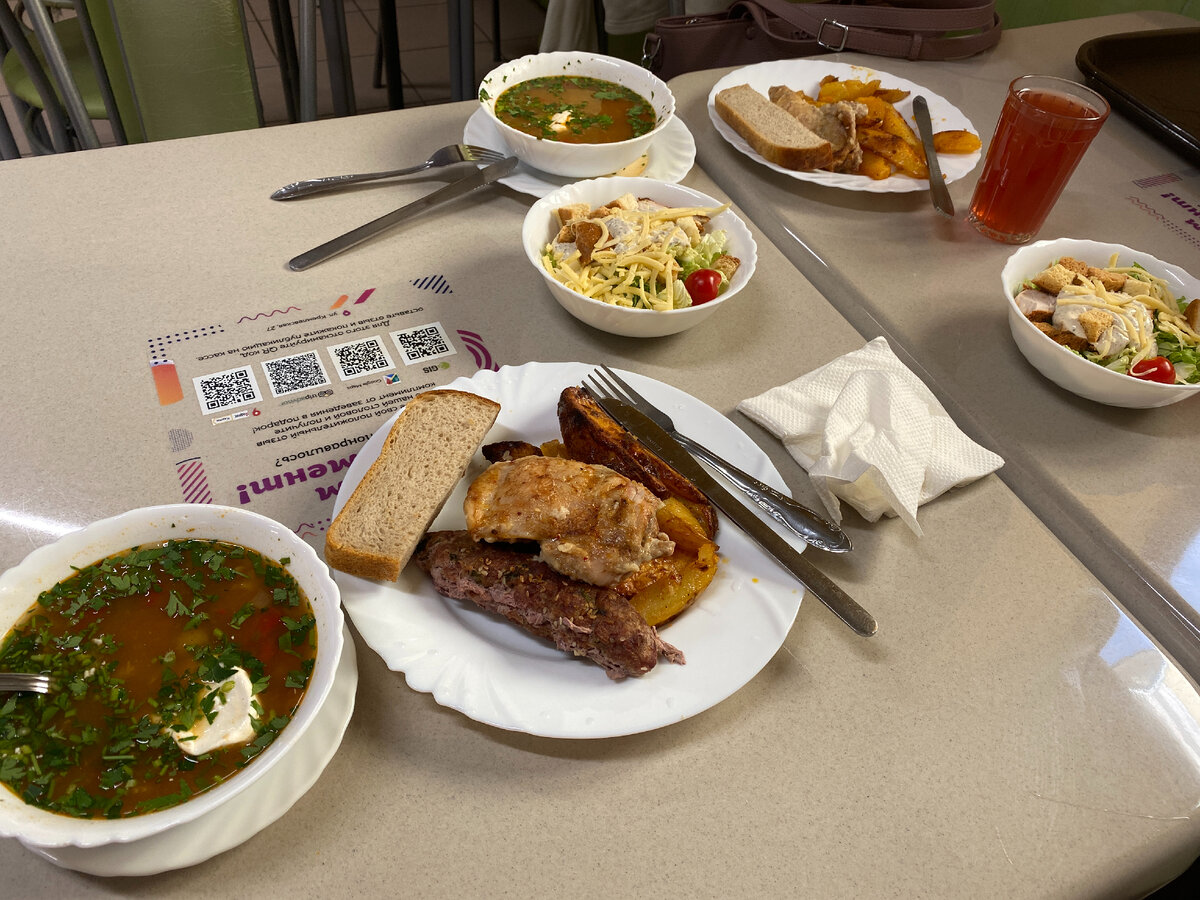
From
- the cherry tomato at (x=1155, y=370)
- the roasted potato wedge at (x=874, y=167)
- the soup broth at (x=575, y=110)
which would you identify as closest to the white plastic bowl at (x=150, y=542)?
the soup broth at (x=575, y=110)

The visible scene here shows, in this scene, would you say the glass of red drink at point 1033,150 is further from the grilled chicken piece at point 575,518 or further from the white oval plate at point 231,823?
the white oval plate at point 231,823

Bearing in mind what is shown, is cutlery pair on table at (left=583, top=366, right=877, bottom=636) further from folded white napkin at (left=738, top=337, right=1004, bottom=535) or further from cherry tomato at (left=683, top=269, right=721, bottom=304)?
cherry tomato at (left=683, top=269, right=721, bottom=304)

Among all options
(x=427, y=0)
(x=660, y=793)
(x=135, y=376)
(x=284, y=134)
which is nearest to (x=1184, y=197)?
(x=660, y=793)

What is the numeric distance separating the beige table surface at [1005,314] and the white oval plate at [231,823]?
4.88 ft

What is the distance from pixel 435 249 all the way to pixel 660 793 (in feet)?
4.93

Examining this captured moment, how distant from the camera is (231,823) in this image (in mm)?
1037

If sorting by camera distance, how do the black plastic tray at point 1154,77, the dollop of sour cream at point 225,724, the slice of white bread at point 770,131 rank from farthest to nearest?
the black plastic tray at point 1154,77 → the slice of white bread at point 770,131 → the dollop of sour cream at point 225,724

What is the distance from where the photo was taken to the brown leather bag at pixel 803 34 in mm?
3012

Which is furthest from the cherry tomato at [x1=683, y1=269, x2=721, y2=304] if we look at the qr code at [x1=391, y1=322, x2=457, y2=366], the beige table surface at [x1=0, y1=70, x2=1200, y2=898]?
the qr code at [x1=391, y1=322, x2=457, y2=366]

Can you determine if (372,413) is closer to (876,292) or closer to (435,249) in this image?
(435,249)

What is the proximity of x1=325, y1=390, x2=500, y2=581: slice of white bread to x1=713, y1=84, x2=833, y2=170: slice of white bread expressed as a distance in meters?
1.42

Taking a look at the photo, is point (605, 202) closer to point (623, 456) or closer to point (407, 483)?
point (623, 456)

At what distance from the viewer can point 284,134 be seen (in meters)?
2.43

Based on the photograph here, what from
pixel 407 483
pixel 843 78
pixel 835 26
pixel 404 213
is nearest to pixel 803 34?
pixel 835 26
